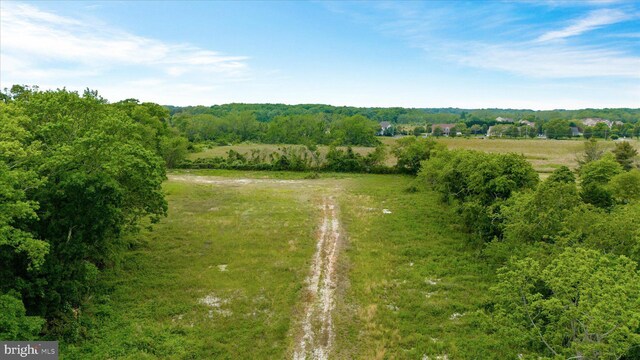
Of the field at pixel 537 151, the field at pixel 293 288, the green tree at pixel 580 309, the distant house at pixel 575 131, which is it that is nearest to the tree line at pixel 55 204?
the field at pixel 293 288

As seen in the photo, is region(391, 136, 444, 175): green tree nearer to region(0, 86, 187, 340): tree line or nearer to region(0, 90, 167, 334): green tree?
region(0, 86, 187, 340): tree line

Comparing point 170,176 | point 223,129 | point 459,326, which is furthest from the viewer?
point 223,129

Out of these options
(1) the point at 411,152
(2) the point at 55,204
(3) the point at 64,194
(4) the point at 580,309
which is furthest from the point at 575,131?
(2) the point at 55,204

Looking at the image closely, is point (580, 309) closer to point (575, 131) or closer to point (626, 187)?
point (626, 187)

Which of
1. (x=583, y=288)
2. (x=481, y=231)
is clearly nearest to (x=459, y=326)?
(x=583, y=288)

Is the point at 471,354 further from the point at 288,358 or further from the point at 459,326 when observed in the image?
the point at 288,358

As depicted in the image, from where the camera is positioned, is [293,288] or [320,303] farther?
[293,288]

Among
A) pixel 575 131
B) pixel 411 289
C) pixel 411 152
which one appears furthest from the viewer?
pixel 575 131
